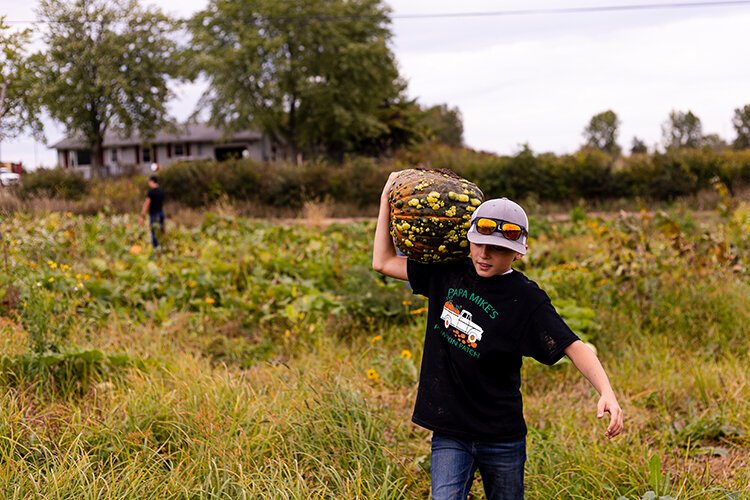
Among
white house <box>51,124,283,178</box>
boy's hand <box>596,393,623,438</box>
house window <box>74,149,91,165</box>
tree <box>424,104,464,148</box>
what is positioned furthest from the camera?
tree <box>424,104,464,148</box>

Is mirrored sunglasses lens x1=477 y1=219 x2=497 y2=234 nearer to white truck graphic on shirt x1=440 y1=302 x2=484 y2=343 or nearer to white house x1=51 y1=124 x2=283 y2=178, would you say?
white truck graphic on shirt x1=440 y1=302 x2=484 y2=343

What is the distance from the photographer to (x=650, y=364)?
5363mm

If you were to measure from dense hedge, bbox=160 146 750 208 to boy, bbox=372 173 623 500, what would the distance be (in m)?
17.8

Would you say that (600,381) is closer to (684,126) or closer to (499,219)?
(499,219)

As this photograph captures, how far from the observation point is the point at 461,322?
8.91ft

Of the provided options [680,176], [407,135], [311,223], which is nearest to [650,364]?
[311,223]

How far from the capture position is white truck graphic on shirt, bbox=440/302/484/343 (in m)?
2.67

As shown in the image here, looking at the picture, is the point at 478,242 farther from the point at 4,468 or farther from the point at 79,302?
the point at 79,302

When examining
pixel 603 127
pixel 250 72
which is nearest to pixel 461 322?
pixel 250 72

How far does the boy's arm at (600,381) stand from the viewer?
2.36 meters

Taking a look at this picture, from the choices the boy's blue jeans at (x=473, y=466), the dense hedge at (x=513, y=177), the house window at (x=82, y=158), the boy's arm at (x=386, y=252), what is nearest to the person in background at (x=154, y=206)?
the dense hedge at (x=513, y=177)

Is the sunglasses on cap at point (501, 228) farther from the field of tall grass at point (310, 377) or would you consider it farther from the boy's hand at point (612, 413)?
the field of tall grass at point (310, 377)

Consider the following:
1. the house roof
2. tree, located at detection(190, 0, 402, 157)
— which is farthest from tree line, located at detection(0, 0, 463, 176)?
the house roof

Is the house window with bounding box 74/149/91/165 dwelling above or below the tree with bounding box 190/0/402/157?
below
